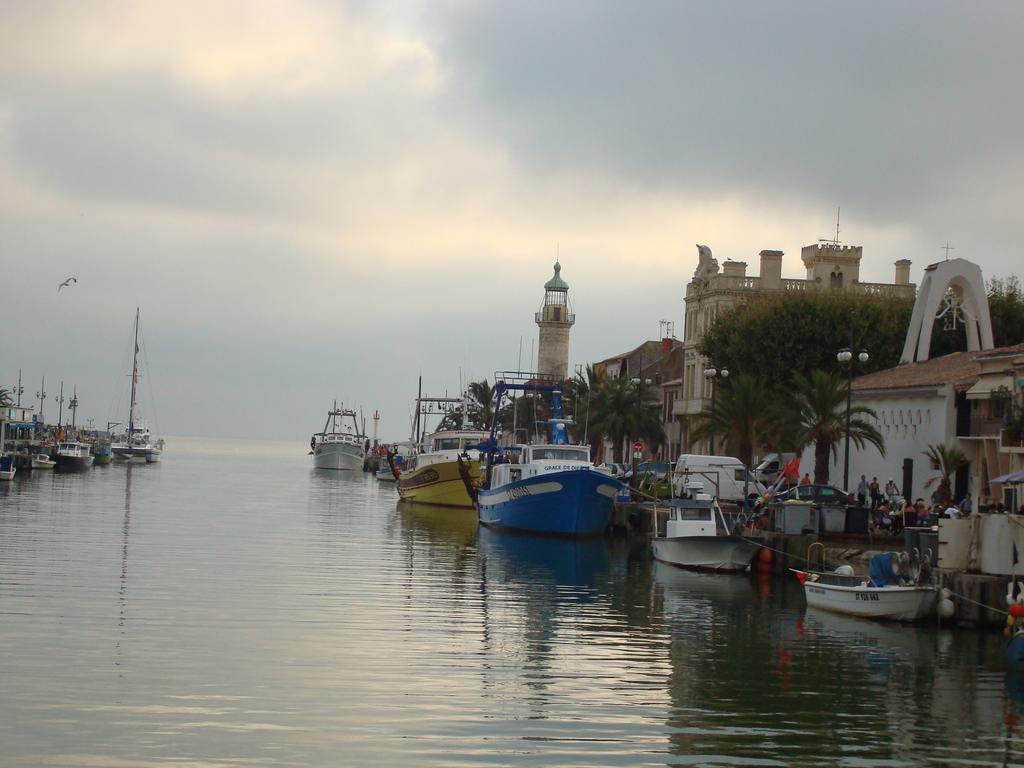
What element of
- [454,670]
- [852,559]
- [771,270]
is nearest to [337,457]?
[771,270]

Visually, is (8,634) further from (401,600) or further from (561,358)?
(561,358)

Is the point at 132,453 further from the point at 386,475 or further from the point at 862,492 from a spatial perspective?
the point at 862,492

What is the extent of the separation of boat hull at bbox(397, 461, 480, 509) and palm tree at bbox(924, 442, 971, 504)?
34242 mm

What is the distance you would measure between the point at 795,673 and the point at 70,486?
78803 millimetres

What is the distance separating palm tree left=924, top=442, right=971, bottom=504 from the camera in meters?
49.1

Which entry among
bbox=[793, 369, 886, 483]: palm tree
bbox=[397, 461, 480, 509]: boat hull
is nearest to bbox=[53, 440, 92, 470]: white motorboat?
bbox=[397, 461, 480, 509]: boat hull

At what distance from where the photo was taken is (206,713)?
829 inches

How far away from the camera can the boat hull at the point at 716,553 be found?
4666 cm

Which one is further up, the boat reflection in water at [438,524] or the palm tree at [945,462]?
the palm tree at [945,462]

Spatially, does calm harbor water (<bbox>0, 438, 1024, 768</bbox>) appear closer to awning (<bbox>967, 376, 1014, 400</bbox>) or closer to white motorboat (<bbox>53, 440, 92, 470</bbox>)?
awning (<bbox>967, 376, 1014, 400</bbox>)

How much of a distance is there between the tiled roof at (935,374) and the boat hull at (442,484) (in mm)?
26257

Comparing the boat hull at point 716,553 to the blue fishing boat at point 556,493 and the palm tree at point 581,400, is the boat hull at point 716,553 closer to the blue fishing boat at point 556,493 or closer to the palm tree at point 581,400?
the blue fishing boat at point 556,493

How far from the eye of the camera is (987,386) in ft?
172

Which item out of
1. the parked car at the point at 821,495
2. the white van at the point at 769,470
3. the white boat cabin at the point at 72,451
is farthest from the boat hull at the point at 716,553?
the white boat cabin at the point at 72,451
